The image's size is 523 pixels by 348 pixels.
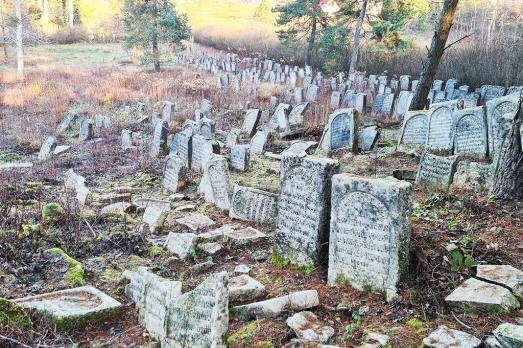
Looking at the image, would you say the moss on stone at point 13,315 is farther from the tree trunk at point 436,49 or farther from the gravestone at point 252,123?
the tree trunk at point 436,49

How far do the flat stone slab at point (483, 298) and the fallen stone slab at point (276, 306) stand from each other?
1103mm

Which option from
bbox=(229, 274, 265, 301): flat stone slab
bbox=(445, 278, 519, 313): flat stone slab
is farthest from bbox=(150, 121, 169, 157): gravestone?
bbox=(445, 278, 519, 313): flat stone slab

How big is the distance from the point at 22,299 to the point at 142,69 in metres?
25.7

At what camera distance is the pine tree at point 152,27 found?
26.5m

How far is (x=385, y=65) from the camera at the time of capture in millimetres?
24281

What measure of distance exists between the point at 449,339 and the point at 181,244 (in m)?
3.22

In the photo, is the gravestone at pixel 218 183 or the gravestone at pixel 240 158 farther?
the gravestone at pixel 240 158

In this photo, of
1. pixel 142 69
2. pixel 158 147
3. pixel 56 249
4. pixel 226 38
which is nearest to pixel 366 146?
pixel 158 147

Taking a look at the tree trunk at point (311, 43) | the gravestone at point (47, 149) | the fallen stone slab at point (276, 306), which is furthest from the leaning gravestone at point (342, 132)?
the tree trunk at point (311, 43)

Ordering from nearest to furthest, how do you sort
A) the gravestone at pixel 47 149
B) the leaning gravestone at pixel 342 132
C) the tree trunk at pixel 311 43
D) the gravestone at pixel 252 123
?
the leaning gravestone at pixel 342 132
the gravestone at pixel 47 149
the gravestone at pixel 252 123
the tree trunk at pixel 311 43

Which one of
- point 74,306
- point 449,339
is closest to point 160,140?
point 74,306

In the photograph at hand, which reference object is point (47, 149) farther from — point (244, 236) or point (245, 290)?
point (245, 290)

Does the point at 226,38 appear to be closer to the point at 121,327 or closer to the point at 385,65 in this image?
the point at 385,65

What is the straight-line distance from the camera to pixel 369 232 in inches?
166
